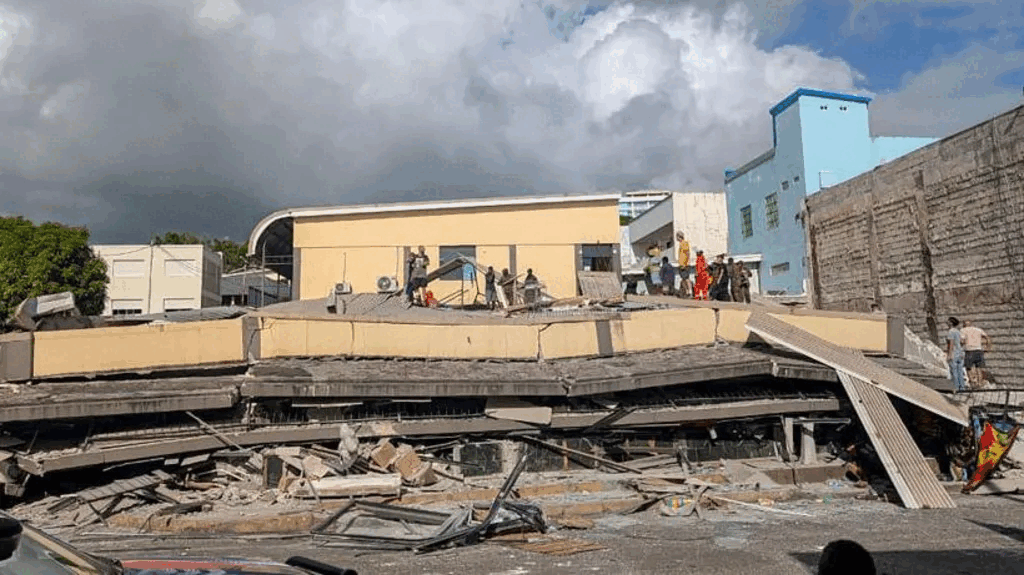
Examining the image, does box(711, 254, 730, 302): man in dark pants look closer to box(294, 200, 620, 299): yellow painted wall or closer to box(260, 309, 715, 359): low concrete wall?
box(260, 309, 715, 359): low concrete wall

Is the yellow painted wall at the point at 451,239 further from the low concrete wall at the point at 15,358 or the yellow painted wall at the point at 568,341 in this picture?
the low concrete wall at the point at 15,358

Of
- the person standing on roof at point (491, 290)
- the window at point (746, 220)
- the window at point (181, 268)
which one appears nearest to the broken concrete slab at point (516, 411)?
the person standing on roof at point (491, 290)

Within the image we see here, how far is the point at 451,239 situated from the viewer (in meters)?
23.6

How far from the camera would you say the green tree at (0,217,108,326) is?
102ft

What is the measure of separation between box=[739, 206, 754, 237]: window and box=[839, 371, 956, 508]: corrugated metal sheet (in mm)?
19768

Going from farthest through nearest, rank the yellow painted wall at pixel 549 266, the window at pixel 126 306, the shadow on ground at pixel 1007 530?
the window at pixel 126 306
the yellow painted wall at pixel 549 266
the shadow on ground at pixel 1007 530

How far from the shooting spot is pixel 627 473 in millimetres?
11188

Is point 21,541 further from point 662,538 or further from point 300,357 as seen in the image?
point 300,357

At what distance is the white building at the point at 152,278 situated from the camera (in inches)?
1462

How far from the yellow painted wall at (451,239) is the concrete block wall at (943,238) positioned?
24.6 feet

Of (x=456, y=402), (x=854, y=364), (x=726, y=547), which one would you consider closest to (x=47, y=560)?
(x=726, y=547)

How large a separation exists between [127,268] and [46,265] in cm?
557

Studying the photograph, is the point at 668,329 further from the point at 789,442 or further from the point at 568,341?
the point at 789,442

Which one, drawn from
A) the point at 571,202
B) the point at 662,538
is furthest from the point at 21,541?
the point at 571,202
